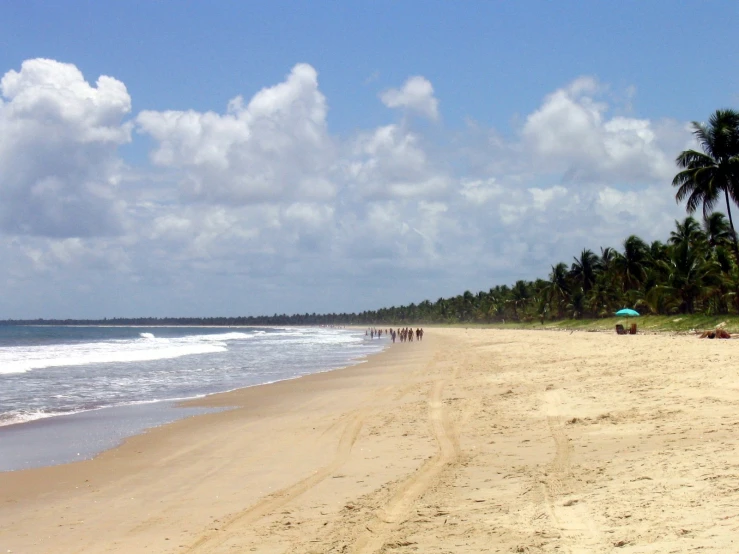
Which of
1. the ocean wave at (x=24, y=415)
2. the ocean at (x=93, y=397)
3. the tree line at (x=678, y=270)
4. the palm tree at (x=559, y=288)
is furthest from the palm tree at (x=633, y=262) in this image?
the ocean wave at (x=24, y=415)

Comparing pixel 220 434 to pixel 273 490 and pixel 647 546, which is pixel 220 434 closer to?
pixel 273 490

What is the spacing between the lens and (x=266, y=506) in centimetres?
696

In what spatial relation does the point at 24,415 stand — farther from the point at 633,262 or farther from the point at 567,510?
the point at 633,262

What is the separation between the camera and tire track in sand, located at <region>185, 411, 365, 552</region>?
233 inches

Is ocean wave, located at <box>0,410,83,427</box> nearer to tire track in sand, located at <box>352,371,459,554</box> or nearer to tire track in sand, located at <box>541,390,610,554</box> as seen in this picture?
tire track in sand, located at <box>352,371,459,554</box>

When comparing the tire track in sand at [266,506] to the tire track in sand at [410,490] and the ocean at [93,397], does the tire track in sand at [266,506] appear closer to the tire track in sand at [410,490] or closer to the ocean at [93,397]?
the tire track in sand at [410,490]

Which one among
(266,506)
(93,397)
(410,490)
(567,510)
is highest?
(567,510)

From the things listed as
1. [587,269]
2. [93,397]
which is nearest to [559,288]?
[587,269]

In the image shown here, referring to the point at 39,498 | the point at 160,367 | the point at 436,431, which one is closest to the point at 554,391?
the point at 436,431

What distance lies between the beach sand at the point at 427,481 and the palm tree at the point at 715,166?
1256 inches

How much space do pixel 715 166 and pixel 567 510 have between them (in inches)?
1673

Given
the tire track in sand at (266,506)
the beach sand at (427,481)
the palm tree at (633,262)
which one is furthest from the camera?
the palm tree at (633,262)

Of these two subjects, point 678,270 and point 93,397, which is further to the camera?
point 678,270

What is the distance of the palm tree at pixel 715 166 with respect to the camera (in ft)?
137
